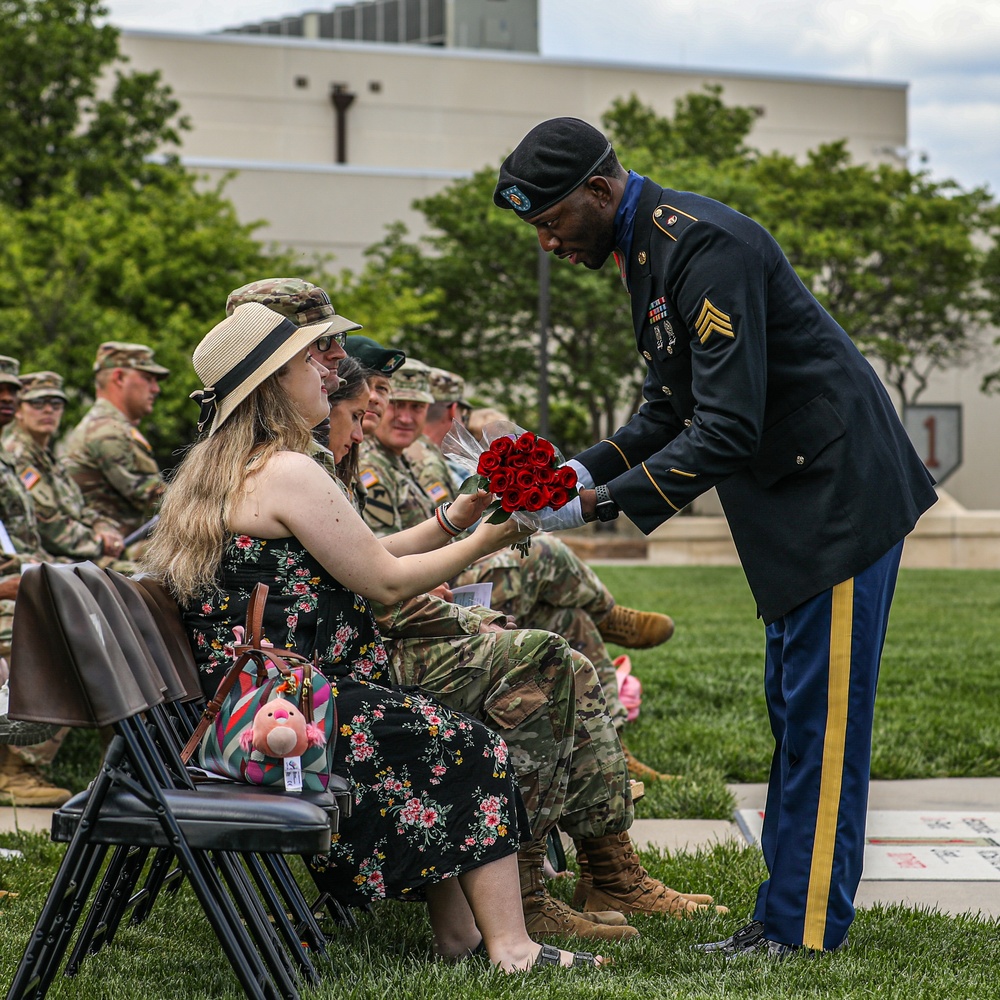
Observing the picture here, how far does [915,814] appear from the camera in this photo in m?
5.75

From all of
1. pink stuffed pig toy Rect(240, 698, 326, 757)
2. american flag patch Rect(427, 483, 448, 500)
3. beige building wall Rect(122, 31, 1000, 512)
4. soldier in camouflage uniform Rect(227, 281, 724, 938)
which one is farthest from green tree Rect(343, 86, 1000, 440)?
pink stuffed pig toy Rect(240, 698, 326, 757)

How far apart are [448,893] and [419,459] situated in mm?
4245

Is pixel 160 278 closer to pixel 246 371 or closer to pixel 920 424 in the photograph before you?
pixel 920 424

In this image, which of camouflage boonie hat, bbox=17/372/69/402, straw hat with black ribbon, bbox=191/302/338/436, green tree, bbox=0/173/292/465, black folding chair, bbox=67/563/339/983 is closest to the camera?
black folding chair, bbox=67/563/339/983

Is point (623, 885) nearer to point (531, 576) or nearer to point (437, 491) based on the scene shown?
point (531, 576)

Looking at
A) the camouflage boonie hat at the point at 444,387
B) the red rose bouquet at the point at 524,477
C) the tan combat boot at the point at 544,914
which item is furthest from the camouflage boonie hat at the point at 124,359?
the red rose bouquet at the point at 524,477

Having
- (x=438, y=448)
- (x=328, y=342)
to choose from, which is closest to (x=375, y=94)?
(x=438, y=448)

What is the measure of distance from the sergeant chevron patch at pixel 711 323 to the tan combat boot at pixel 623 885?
1779 mm

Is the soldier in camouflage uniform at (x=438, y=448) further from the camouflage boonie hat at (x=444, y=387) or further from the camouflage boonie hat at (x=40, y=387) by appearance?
the camouflage boonie hat at (x=40, y=387)

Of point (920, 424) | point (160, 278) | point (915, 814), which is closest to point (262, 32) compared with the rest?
point (160, 278)

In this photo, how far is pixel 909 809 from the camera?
232 inches

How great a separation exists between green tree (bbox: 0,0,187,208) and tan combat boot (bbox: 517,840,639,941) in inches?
1107

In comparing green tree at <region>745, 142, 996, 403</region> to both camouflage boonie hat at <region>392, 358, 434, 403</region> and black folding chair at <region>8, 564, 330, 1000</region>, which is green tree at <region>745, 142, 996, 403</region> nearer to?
camouflage boonie hat at <region>392, 358, 434, 403</region>

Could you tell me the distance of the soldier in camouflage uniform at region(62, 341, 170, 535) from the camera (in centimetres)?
952
